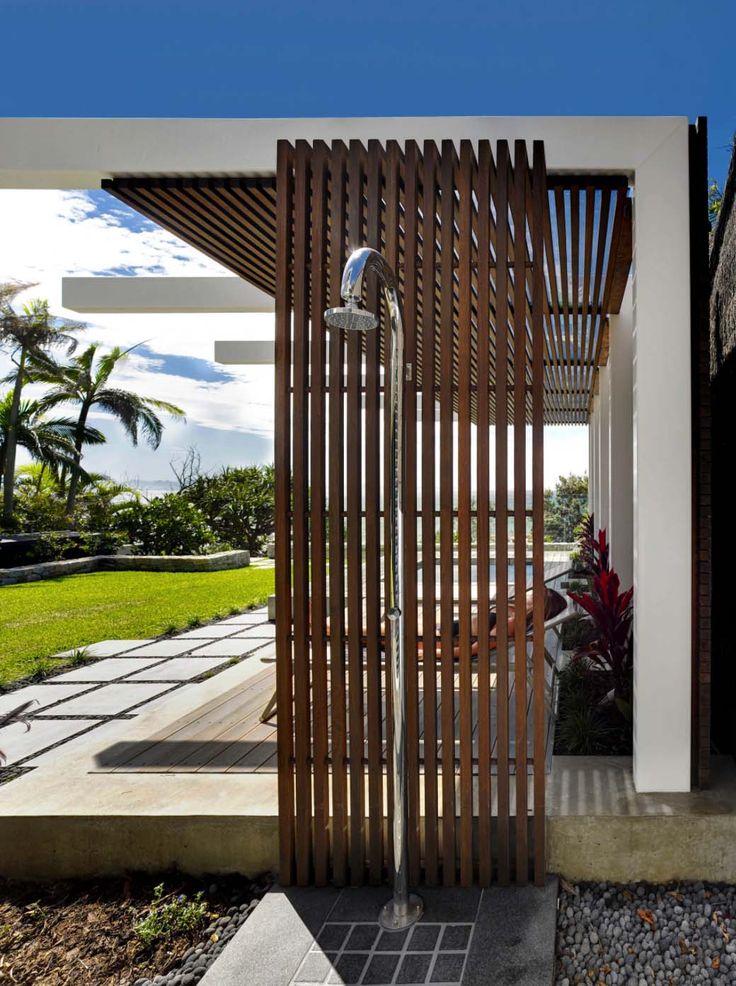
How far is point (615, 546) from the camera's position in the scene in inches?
240

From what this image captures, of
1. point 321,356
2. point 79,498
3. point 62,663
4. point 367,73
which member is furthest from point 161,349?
point 321,356

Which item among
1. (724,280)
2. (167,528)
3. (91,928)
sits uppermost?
(724,280)

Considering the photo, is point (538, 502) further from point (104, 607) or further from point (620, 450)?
point (104, 607)

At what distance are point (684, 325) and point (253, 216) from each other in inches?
80.2

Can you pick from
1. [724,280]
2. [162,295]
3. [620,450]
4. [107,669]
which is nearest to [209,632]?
[107,669]

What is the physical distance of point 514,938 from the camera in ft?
7.25

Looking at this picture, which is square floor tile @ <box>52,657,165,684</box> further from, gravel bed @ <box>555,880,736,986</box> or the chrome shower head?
the chrome shower head

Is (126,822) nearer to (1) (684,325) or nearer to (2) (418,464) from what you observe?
(2) (418,464)

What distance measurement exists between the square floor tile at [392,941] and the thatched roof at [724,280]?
291cm

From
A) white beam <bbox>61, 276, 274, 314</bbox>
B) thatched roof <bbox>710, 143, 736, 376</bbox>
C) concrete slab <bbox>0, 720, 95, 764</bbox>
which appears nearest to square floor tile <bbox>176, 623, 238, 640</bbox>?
concrete slab <bbox>0, 720, 95, 764</bbox>

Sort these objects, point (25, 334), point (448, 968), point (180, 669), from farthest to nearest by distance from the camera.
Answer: point (25, 334) → point (180, 669) → point (448, 968)

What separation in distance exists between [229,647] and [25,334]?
17.0m

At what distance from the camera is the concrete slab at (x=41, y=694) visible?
4848 mm

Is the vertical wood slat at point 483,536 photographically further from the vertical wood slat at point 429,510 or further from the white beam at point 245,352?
the white beam at point 245,352
